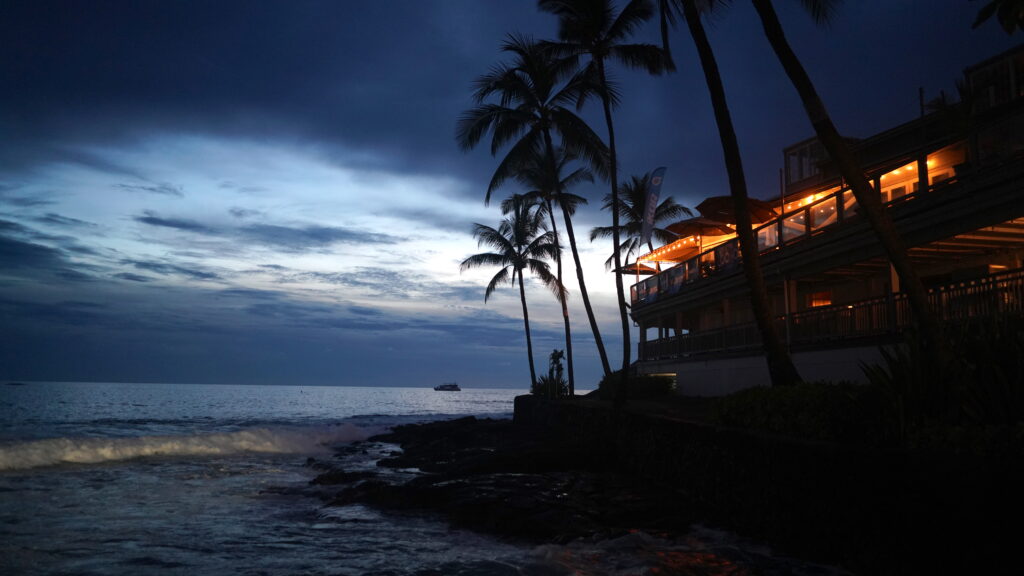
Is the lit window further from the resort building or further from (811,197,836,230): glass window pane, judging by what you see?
(811,197,836,230): glass window pane

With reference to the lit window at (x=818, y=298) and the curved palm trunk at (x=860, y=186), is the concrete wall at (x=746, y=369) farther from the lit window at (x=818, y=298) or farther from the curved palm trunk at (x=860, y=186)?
the lit window at (x=818, y=298)

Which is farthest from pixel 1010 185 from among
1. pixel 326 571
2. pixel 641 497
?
pixel 326 571

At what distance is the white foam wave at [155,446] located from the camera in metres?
20.0

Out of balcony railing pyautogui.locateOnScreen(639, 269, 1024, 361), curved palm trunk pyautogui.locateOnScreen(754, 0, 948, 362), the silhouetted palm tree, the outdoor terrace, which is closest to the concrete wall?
balcony railing pyautogui.locateOnScreen(639, 269, 1024, 361)

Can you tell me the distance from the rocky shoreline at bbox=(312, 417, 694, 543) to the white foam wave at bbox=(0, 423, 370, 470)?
32.7 feet

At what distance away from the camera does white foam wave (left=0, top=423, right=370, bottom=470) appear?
20.0 meters

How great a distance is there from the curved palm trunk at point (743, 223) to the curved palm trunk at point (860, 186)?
1.92 metres

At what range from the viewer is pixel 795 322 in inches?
687

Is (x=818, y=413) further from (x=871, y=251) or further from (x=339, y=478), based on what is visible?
(x=339, y=478)

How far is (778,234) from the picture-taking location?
1833 cm

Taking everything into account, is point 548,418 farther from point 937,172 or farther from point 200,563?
point 200,563

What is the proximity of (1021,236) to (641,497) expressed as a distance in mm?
9452

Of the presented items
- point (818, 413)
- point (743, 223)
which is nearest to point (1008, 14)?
point (818, 413)

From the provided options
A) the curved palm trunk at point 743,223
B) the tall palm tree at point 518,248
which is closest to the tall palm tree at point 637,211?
the tall palm tree at point 518,248
